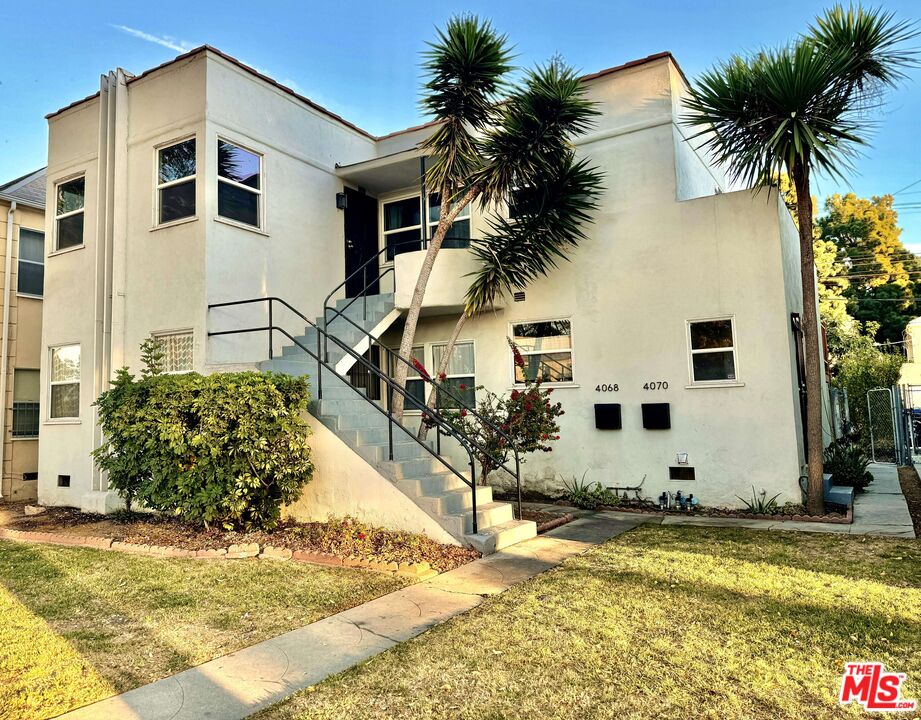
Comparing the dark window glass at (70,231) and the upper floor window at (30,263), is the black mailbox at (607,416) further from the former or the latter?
the upper floor window at (30,263)

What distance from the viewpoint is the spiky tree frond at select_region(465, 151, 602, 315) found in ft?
30.4

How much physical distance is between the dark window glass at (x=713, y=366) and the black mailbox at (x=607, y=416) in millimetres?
1252

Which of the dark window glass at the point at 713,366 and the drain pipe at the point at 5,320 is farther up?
the drain pipe at the point at 5,320

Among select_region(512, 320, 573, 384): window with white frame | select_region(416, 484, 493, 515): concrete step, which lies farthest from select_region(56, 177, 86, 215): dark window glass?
select_region(416, 484, 493, 515): concrete step

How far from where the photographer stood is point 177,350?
9391 mm

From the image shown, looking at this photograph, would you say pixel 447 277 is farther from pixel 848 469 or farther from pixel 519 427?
pixel 848 469

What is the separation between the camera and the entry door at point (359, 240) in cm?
1162

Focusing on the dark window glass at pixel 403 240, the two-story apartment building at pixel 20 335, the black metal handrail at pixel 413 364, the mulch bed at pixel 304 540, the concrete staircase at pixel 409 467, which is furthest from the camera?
the two-story apartment building at pixel 20 335

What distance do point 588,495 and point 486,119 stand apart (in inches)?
227

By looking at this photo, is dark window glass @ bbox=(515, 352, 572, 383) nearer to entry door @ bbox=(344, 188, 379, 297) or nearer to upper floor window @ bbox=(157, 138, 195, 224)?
entry door @ bbox=(344, 188, 379, 297)

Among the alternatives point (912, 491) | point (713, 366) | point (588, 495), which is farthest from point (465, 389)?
point (912, 491)

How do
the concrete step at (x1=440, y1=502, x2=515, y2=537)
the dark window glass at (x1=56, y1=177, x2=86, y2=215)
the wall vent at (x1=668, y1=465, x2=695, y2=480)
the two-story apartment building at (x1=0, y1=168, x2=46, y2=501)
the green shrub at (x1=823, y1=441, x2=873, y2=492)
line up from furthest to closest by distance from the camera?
1. the two-story apartment building at (x1=0, y1=168, x2=46, y2=501)
2. the dark window glass at (x1=56, y1=177, x2=86, y2=215)
3. the green shrub at (x1=823, y1=441, x2=873, y2=492)
4. the wall vent at (x1=668, y1=465, x2=695, y2=480)
5. the concrete step at (x1=440, y1=502, x2=515, y2=537)

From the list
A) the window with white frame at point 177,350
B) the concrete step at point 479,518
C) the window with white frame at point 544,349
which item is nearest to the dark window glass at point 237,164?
the window with white frame at point 177,350

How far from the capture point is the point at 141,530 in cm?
778
